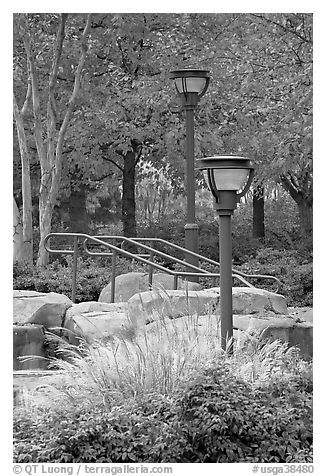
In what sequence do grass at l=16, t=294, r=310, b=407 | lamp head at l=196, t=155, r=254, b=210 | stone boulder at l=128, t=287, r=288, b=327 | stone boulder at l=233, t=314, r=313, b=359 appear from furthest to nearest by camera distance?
stone boulder at l=233, t=314, r=313, b=359 < stone boulder at l=128, t=287, r=288, b=327 < lamp head at l=196, t=155, r=254, b=210 < grass at l=16, t=294, r=310, b=407

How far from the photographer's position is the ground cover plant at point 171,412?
228 inches

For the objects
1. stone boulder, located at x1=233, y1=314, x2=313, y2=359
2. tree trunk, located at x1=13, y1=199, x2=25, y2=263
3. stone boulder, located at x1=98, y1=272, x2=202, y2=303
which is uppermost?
tree trunk, located at x1=13, y1=199, x2=25, y2=263

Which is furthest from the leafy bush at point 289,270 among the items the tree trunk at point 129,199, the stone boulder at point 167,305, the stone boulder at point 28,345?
the stone boulder at point 28,345

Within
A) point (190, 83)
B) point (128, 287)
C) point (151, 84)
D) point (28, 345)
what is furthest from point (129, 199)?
point (28, 345)

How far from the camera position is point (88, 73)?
17.1 meters

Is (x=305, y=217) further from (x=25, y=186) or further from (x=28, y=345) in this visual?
(x=28, y=345)

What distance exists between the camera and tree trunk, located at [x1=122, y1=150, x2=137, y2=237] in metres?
18.3

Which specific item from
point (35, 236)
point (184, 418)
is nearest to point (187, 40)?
point (35, 236)

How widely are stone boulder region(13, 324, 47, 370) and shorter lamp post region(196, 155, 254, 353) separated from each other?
7.73ft

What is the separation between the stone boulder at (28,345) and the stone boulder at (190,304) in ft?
3.08

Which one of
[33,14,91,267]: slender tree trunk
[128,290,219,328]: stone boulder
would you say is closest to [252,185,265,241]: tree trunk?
[33,14,91,267]: slender tree trunk

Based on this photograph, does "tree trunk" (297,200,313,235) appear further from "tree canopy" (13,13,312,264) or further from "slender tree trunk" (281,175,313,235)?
"tree canopy" (13,13,312,264)

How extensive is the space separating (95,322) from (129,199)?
33.8 ft

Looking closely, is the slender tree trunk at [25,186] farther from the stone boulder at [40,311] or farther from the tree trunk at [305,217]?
the tree trunk at [305,217]
